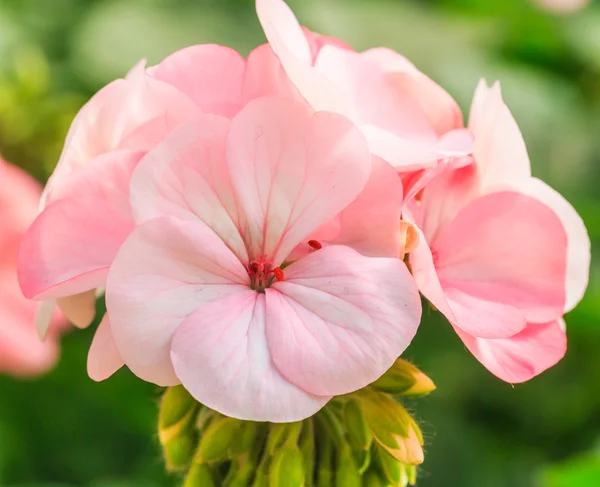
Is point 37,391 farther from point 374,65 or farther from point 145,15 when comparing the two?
point 374,65

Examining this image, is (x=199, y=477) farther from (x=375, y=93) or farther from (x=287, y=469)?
(x=375, y=93)

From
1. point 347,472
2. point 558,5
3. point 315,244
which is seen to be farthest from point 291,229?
point 558,5

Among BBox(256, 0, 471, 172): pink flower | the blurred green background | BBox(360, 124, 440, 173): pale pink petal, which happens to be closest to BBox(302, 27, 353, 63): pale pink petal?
BBox(256, 0, 471, 172): pink flower

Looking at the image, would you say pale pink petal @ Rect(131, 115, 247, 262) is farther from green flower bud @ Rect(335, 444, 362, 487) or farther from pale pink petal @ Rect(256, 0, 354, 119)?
green flower bud @ Rect(335, 444, 362, 487)

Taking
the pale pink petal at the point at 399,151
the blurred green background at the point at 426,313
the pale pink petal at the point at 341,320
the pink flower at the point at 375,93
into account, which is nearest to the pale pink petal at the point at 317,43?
the pink flower at the point at 375,93

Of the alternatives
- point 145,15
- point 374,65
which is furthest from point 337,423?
point 145,15

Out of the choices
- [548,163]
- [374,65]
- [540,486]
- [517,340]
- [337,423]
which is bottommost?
[540,486]

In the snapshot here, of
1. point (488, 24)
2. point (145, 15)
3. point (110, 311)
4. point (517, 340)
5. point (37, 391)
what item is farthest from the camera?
point (488, 24)
